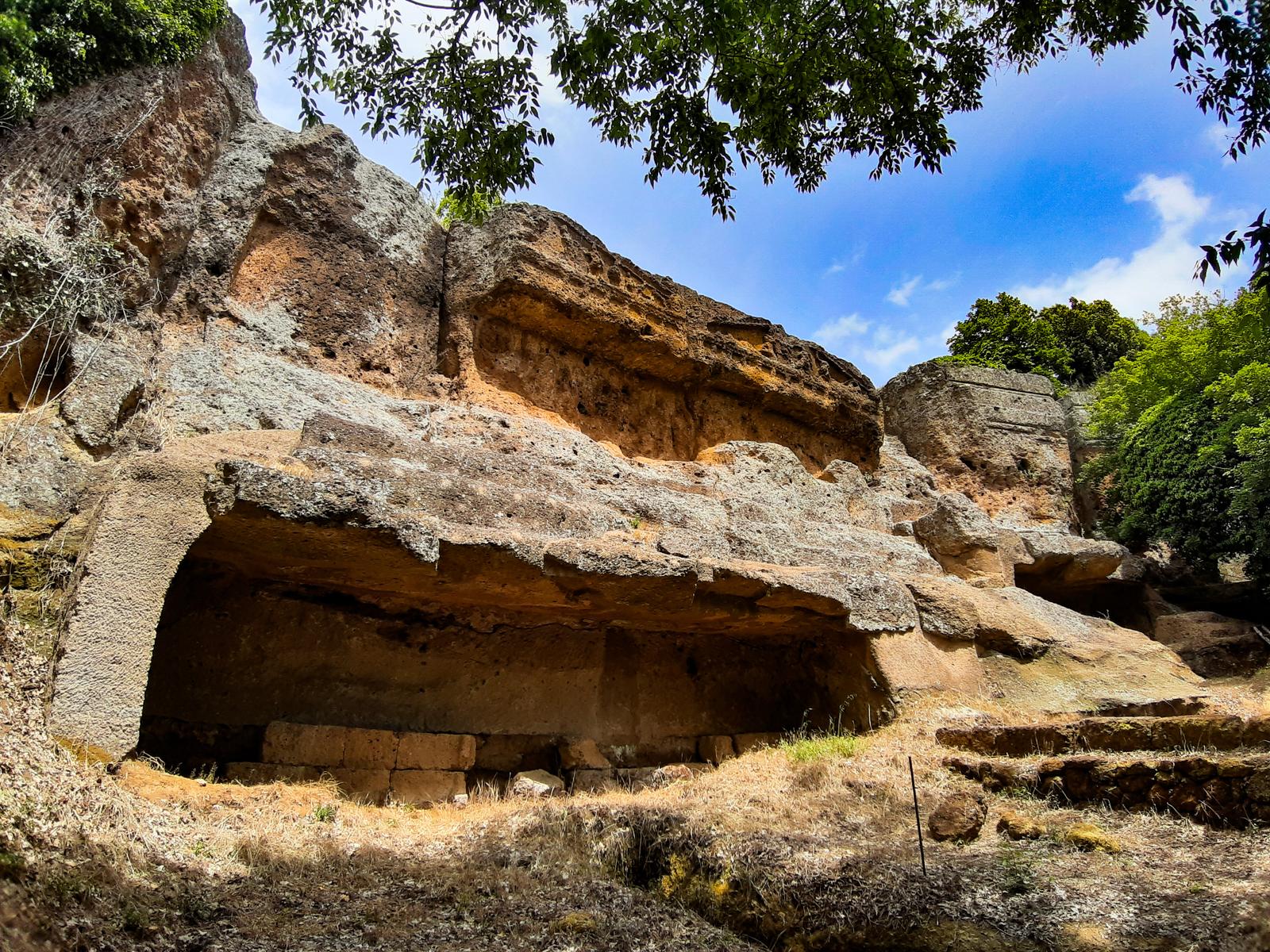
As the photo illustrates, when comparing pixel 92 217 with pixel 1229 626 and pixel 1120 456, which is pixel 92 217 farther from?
pixel 1120 456

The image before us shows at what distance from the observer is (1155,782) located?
4324 millimetres

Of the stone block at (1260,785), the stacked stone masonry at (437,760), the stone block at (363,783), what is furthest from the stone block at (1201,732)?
the stone block at (363,783)

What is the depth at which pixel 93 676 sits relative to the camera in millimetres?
3861

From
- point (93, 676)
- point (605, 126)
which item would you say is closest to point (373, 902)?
point (93, 676)

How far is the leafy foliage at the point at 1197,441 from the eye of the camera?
12203mm

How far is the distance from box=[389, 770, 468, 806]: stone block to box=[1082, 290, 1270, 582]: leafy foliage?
38.8ft

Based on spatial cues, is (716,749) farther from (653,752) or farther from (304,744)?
(304,744)

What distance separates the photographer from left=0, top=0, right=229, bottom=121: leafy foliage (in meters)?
5.99

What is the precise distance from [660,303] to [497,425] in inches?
139

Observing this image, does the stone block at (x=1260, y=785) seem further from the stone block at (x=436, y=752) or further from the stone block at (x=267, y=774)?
the stone block at (x=267, y=774)

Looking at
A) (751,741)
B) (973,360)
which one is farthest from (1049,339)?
(751,741)

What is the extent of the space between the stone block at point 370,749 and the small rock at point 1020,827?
3.90m

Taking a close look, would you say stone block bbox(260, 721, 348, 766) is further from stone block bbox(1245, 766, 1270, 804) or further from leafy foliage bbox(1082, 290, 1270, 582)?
leafy foliage bbox(1082, 290, 1270, 582)

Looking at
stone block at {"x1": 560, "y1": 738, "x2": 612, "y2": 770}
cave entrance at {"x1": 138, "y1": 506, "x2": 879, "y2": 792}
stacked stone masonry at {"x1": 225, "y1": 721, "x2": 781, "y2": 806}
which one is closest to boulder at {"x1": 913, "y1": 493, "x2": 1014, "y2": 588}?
cave entrance at {"x1": 138, "y1": 506, "x2": 879, "y2": 792}
